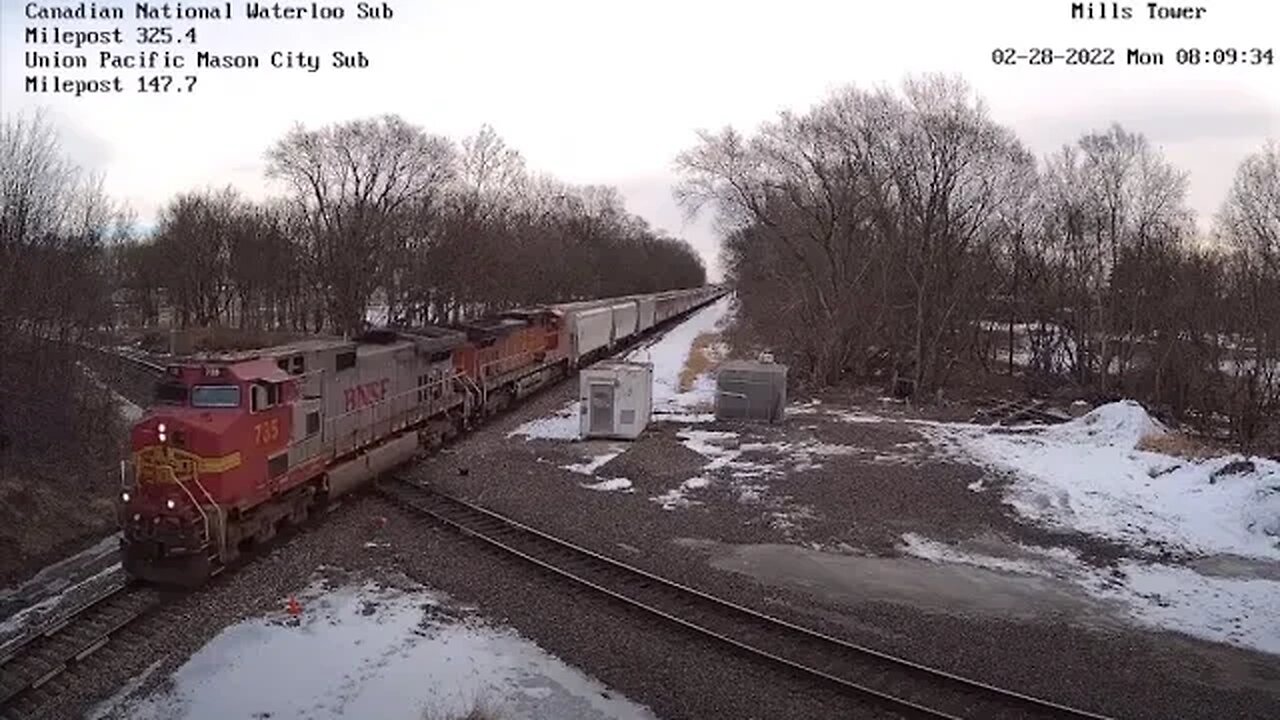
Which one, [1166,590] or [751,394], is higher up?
[751,394]

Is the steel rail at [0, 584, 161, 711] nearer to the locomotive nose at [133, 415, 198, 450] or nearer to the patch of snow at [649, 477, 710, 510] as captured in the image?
the locomotive nose at [133, 415, 198, 450]

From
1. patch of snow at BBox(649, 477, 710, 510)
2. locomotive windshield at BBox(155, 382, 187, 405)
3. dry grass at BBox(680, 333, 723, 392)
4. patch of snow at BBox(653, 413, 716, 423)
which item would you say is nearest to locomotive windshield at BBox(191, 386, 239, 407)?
locomotive windshield at BBox(155, 382, 187, 405)

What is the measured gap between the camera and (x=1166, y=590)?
45.1ft

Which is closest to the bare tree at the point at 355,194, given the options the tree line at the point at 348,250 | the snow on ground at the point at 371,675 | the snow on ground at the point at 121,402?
the tree line at the point at 348,250

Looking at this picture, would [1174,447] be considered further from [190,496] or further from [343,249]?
[343,249]

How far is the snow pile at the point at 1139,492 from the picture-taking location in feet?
54.6

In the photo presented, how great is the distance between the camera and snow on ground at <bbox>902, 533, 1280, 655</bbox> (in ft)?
40.3

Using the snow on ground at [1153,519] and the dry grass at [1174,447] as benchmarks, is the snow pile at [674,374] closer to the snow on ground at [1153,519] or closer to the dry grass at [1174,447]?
the snow on ground at [1153,519]

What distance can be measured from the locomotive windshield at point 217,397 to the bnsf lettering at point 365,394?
13.2 ft

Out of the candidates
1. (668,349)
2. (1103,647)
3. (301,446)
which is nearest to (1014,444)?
(1103,647)

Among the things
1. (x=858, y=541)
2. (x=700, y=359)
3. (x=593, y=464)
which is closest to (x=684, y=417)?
(x=593, y=464)

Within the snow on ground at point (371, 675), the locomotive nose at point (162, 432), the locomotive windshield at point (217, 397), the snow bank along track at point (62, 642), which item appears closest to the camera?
the snow on ground at point (371, 675)

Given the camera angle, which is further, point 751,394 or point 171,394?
point 751,394

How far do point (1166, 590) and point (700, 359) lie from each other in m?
38.4
